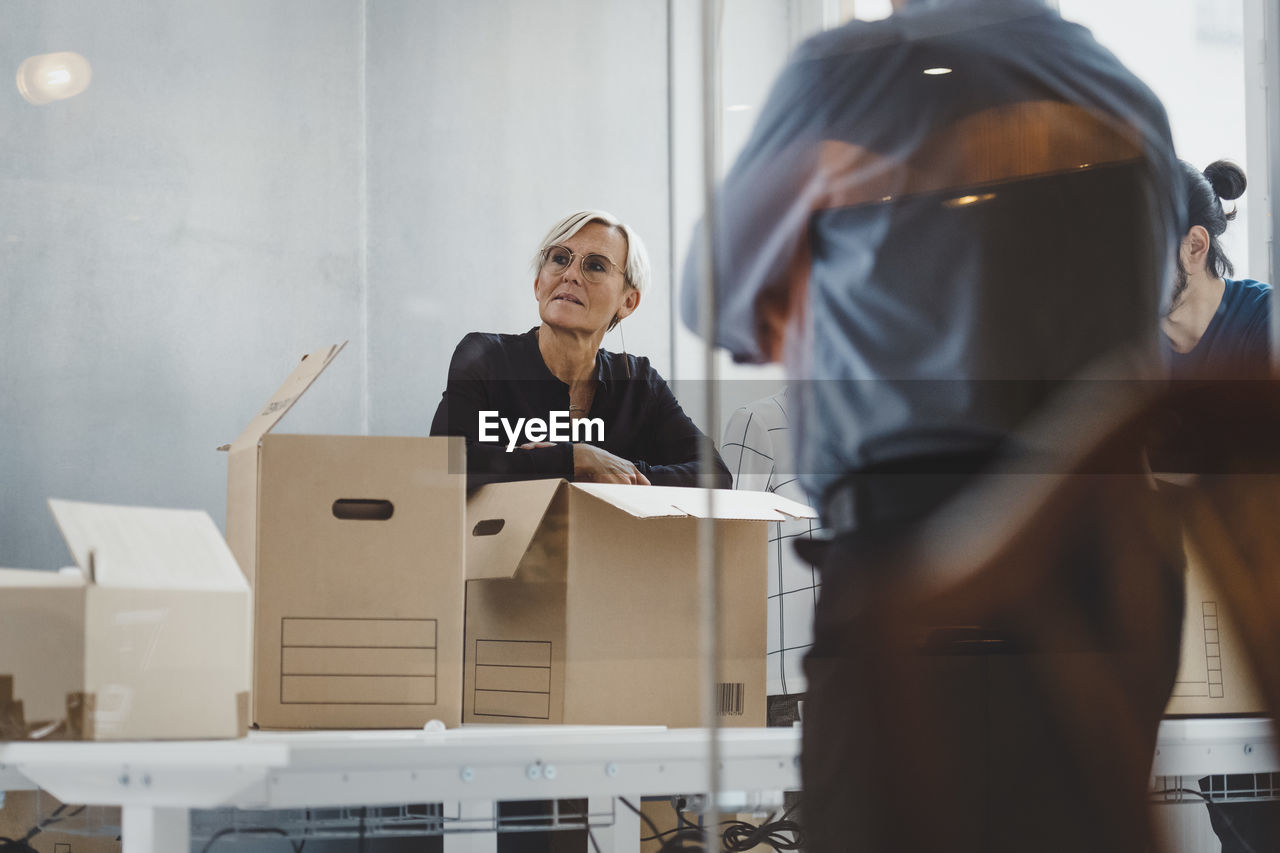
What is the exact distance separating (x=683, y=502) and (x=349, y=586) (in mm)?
356

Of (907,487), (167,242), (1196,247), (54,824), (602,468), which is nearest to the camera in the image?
(907,487)

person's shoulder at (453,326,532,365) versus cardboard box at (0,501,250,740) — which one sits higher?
person's shoulder at (453,326,532,365)

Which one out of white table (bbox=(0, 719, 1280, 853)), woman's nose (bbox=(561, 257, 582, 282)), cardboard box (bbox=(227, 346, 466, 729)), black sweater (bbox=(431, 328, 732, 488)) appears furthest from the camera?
woman's nose (bbox=(561, 257, 582, 282))

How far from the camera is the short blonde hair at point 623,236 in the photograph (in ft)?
7.94

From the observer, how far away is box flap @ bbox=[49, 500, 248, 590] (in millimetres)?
885

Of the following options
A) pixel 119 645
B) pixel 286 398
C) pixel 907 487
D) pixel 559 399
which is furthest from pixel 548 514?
pixel 559 399

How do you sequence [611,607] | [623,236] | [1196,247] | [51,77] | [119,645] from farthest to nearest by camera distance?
[623,236]
[51,77]
[611,607]
[119,645]
[1196,247]

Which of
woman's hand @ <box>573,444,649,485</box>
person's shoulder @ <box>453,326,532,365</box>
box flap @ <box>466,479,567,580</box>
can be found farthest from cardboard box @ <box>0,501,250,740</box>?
person's shoulder @ <box>453,326,532,365</box>

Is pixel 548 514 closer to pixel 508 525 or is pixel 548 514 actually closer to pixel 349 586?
pixel 508 525

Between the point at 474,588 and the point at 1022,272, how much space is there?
2.77 ft

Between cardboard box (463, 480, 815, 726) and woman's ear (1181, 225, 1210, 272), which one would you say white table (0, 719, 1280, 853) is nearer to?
cardboard box (463, 480, 815, 726)

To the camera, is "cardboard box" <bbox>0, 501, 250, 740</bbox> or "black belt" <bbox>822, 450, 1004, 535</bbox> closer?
"black belt" <bbox>822, 450, 1004, 535</bbox>

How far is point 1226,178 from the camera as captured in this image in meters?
0.76

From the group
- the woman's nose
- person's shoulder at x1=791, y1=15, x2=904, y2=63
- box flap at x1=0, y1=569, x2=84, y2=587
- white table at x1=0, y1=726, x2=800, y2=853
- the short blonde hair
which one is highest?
the short blonde hair
